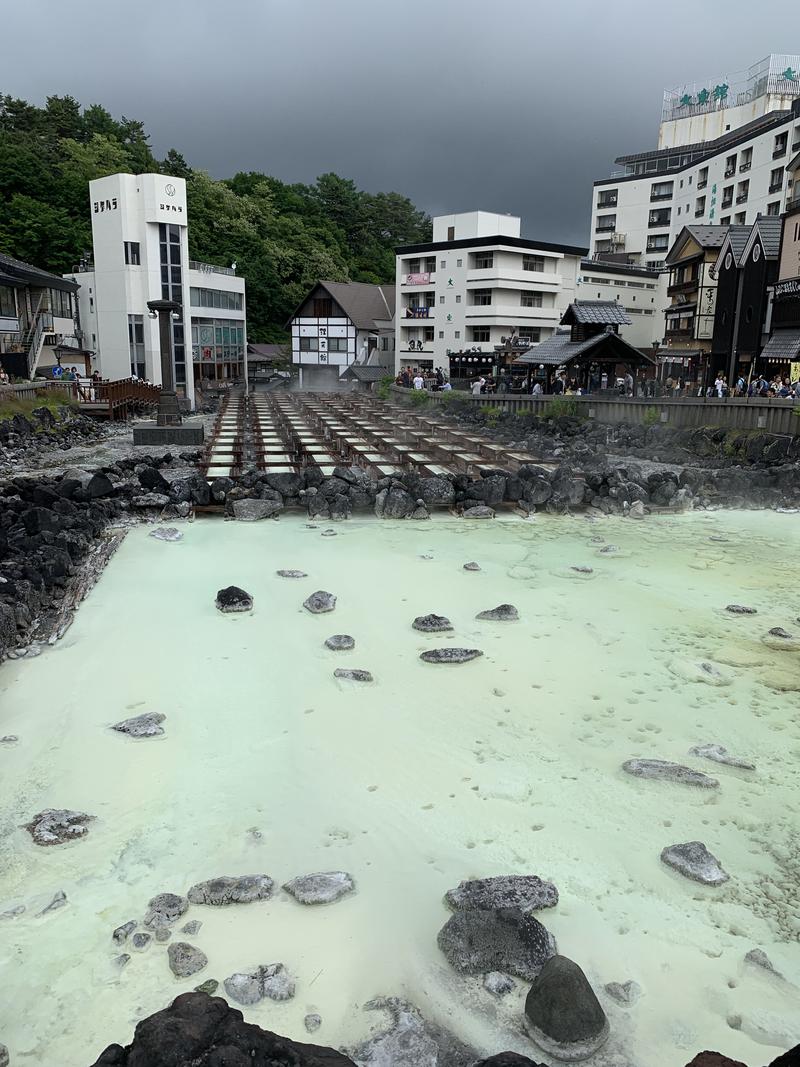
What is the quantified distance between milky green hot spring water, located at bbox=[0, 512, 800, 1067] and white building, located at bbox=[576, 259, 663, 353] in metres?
48.5

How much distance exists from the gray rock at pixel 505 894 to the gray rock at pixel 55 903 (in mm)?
2429

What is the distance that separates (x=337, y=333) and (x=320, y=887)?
5910 cm

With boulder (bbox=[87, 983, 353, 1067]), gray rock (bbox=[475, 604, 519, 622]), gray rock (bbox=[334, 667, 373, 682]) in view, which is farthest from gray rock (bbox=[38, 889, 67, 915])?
gray rock (bbox=[475, 604, 519, 622])

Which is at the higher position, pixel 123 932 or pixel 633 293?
pixel 633 293

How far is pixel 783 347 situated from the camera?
28812 millimetres

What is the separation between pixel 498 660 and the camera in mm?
8781

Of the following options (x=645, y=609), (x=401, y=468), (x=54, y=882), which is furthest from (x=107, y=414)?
(x=54, y=882)

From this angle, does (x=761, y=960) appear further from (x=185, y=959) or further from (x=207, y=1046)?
(x=185, y=959)

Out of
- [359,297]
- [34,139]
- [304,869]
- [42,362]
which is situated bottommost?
[304,869]

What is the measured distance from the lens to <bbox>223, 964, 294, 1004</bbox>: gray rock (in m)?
4.10

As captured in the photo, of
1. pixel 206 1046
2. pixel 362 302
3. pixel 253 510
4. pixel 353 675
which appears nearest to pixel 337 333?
pixel 362 302

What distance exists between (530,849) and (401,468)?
55.7ft

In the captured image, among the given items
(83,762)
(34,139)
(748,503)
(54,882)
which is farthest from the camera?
(34,139)

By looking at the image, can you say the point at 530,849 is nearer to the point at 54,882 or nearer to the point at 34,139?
the point at 54,882
